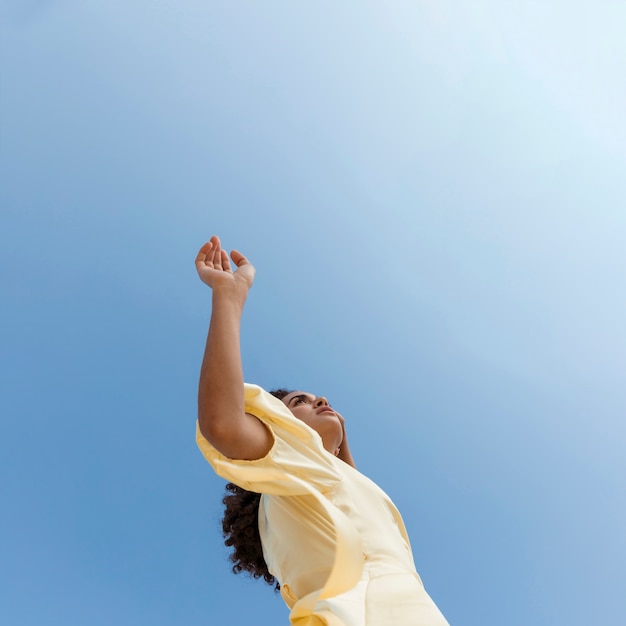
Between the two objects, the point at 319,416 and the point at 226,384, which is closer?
the point at 226,384

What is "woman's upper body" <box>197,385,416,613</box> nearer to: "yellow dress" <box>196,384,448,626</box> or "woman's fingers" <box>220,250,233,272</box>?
"yellow dress" <box>196,384,448,626</box>

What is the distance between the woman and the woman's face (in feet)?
1.57

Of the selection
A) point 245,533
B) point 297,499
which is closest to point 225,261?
point 297,499

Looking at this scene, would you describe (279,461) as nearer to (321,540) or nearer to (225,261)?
(321,540)

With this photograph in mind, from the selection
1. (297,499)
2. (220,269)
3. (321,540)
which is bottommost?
(321,540)

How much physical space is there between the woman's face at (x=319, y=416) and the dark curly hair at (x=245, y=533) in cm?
48

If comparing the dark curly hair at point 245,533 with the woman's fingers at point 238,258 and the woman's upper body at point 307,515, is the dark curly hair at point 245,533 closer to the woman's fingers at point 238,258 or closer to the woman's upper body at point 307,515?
the woman's upper body at point 307,515

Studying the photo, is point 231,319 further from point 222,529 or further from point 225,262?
point 222,529

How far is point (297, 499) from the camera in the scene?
2037 millimetres

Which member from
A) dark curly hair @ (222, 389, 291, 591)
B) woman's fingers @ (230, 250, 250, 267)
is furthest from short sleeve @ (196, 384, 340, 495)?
dark curly hair @ (222, 389, 291, 591)

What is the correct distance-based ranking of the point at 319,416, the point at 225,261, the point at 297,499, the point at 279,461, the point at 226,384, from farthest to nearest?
the point at 319,416 < the point at 225,261 < the point at 297,499 < the point at 279,461 < the point at 226,384

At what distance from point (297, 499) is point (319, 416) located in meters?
0.84

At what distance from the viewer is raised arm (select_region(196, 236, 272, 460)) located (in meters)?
1.65

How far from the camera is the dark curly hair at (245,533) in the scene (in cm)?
296
